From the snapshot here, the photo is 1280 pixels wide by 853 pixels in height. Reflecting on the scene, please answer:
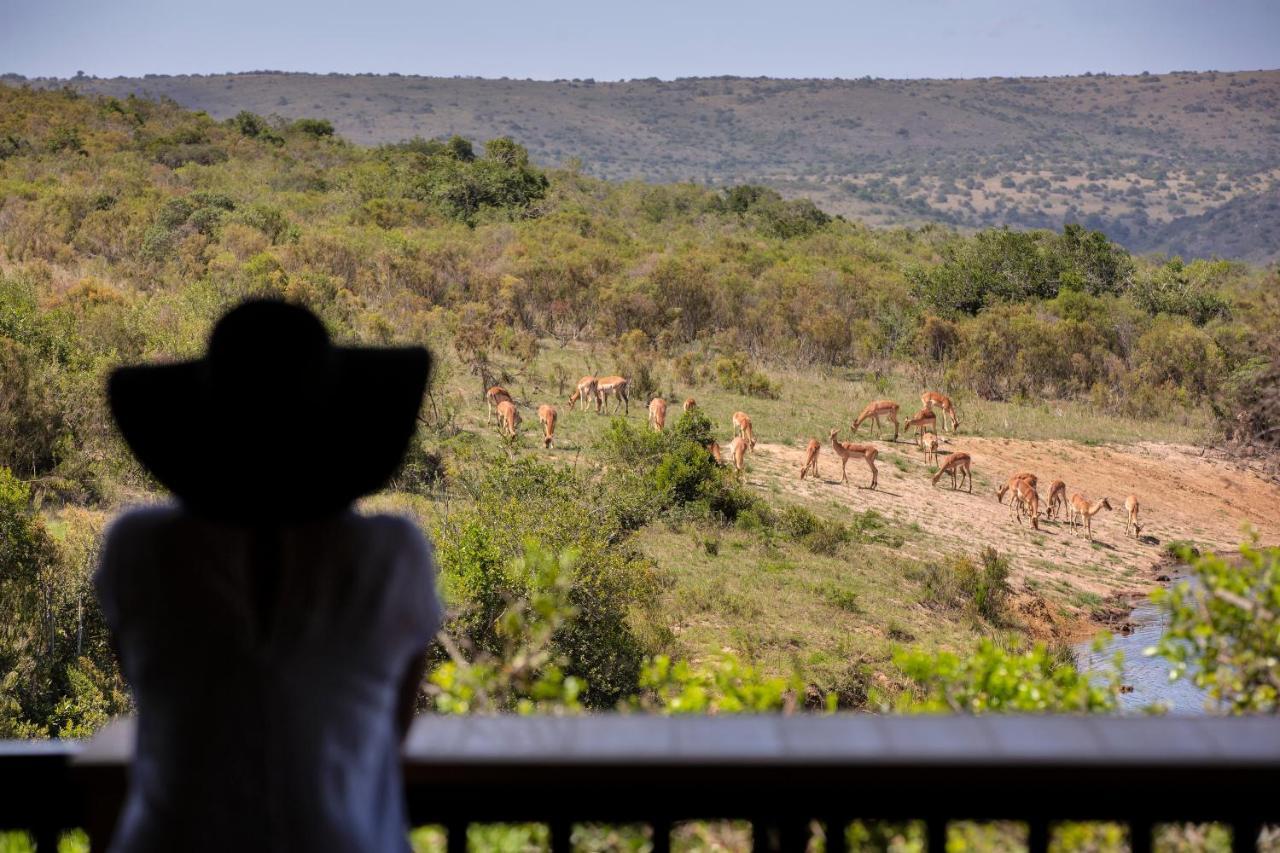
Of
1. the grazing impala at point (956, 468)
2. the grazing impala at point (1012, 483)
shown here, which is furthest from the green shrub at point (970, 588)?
the grazing impala at point (956, 468)

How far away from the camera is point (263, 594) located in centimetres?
131

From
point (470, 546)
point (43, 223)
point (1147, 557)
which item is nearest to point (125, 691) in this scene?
point (470, 546)

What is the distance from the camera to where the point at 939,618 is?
12.1 m

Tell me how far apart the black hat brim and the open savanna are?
8838 mm

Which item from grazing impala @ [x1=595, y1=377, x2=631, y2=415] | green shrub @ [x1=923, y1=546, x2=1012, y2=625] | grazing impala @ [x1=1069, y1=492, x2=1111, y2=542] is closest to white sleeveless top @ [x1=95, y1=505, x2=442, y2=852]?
green shrub @ [x1=923, y1=546, x2=1012, y2=625]

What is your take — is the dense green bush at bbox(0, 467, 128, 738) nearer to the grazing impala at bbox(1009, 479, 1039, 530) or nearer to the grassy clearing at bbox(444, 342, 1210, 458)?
the grassy clearing at bbox(444, 342, 1210, 458)

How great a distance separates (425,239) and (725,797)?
29.2 m

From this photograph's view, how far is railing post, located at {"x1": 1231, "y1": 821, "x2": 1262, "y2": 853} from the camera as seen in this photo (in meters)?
1.49

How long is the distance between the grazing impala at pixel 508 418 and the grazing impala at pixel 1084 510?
7230mm

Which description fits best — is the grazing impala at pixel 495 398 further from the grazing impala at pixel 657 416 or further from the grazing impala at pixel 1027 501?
the grazing impala at pixel 1027 501

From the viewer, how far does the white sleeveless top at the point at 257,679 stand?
128 centimetres

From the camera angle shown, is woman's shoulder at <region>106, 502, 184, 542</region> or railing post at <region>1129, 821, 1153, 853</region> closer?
woman's shoulder at <region>106, 502, 184, 542</region>

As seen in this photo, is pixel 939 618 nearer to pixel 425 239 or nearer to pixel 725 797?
pixel 725 797

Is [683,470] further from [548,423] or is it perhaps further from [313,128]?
[313,128]
